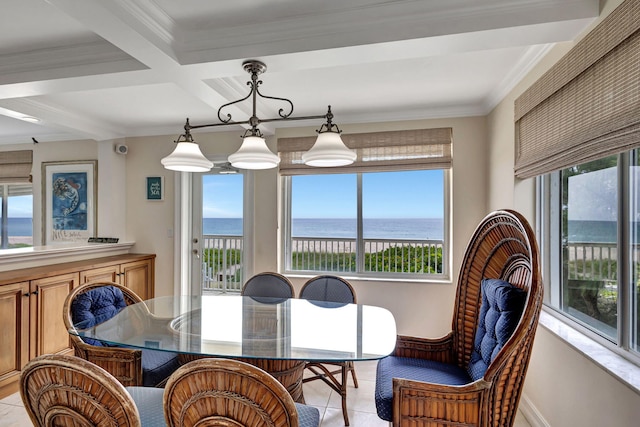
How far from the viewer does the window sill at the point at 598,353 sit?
1.35 meters

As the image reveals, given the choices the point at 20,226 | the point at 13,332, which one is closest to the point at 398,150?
the point at 13,332

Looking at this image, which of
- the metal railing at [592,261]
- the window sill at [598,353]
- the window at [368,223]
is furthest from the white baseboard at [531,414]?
the window at [368,223]

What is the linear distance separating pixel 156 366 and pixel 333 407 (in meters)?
1.27

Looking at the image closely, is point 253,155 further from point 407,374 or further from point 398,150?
point 398,150

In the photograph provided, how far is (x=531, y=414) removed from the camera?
2.19 meters

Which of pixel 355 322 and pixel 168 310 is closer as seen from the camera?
pixel 355 322

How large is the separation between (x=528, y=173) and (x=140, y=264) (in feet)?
13.0

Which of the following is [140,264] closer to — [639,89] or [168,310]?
[168,310]

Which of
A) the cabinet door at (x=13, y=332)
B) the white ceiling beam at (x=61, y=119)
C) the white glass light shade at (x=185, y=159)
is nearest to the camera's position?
the white glass light shade at (x=185, y=159)

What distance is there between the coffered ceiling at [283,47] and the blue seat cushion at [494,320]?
1.30 m

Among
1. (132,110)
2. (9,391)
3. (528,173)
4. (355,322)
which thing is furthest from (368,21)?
(9,391)

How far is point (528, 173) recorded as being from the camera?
2236 millimetres

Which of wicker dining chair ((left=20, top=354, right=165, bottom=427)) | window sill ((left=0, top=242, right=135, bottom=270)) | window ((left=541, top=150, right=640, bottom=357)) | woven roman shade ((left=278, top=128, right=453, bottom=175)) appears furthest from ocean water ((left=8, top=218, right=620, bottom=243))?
wicker dining chair ((left=20, top=354, right=165, bottom=427))

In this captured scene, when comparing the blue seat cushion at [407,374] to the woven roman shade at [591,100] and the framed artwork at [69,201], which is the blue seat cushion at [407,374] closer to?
the woven roman shade at [591,100]
